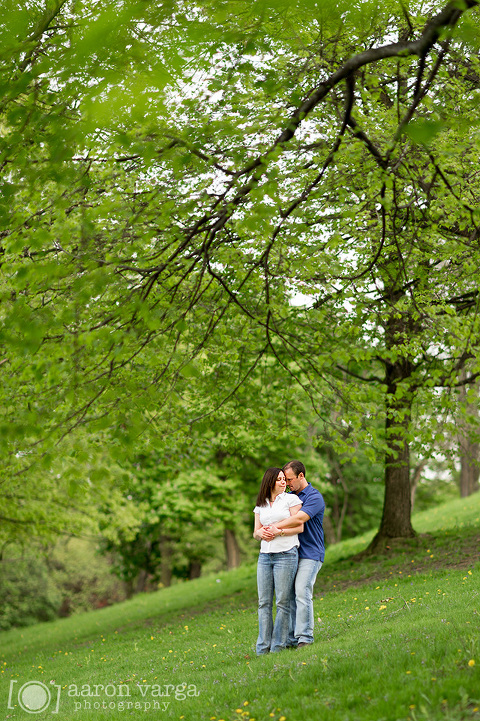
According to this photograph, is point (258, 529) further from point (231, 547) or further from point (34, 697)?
point (231, 547)

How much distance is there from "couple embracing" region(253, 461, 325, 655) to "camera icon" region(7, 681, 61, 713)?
266 cm

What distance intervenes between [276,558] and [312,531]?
1.57ft

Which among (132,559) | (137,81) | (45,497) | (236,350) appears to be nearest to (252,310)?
(236,350)

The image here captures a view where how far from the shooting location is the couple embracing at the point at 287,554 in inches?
273

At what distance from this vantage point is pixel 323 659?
5.71 meters

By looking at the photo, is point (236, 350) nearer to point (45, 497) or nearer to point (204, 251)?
point (204, 251)

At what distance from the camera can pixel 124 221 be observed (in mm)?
6262

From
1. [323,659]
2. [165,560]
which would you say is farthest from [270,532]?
[165,560]

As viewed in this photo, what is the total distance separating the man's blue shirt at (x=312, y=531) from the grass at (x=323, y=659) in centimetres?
91

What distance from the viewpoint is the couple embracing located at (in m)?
6.94

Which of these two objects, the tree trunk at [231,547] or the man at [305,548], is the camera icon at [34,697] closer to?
the man at [305,548]

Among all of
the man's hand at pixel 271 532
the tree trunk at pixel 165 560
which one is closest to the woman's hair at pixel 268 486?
the man's hand at pixel 271 532

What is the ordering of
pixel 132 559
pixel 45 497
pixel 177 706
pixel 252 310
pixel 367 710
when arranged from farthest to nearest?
pixel 132 559 → pixel 45 497 → pixel 252 310 → pixel 177 706 → pixel 367 710

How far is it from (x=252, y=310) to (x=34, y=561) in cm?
2910
